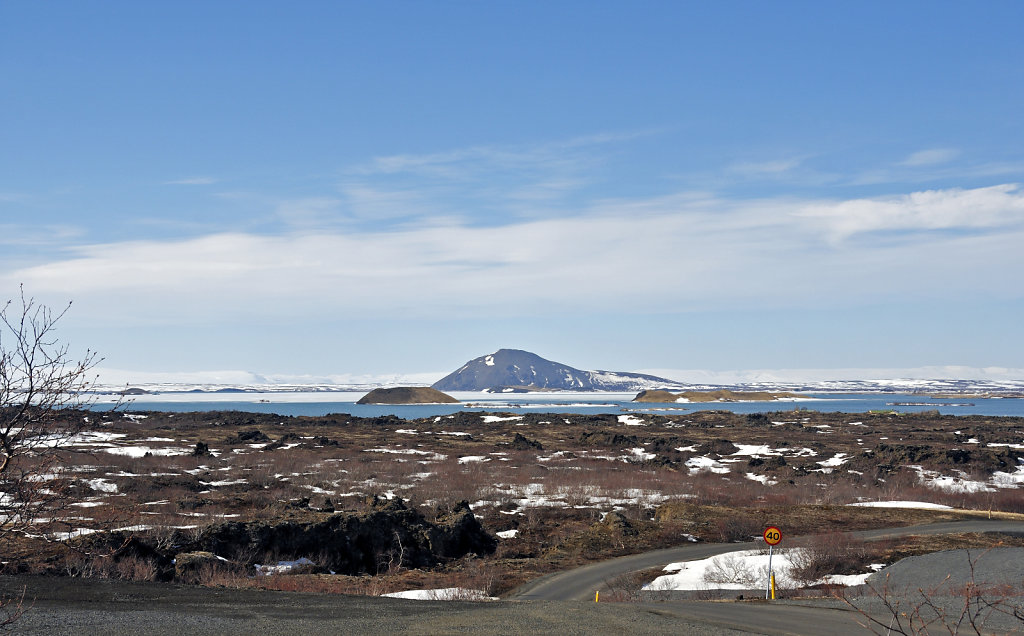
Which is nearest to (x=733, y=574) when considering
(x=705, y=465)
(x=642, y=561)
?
(x=642, y=561)

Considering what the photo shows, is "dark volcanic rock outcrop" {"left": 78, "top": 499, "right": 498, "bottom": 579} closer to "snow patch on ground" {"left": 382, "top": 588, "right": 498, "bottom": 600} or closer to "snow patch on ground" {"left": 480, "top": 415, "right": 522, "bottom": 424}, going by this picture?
"snow patch on ground" {"left": 382, "top": 588, "right": 498, "bottom": 600}

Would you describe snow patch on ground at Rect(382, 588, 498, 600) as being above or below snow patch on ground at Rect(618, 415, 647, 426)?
above

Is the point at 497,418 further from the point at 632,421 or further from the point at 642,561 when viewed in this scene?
the point at 642,561

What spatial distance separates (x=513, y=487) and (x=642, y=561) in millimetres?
23747

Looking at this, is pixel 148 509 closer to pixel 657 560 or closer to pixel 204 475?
pixel 204 475

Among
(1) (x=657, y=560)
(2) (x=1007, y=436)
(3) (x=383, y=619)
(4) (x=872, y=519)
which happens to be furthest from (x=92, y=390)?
(2) (x=1007, y=436)

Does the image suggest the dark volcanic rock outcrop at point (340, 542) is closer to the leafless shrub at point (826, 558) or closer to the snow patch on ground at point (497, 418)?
the leafless shrub at point (826, 558)

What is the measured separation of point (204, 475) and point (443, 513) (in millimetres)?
25742

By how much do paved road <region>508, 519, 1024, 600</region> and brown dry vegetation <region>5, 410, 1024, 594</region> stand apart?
1.25m

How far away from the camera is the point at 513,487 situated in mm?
55656

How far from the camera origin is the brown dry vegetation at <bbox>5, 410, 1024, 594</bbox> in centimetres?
3003

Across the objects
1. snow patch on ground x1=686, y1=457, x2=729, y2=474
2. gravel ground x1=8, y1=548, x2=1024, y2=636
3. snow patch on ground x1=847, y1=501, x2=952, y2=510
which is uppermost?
gravel ground x1=8, y1=548, x2=1024, y2=636

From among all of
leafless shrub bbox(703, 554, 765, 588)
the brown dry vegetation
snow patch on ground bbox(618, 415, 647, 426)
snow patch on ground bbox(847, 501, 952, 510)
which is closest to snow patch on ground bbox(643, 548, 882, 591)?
leafless shrub bbox(703, 554, 765, 588)

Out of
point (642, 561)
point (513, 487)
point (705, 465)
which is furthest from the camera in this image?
point (705, 465)
